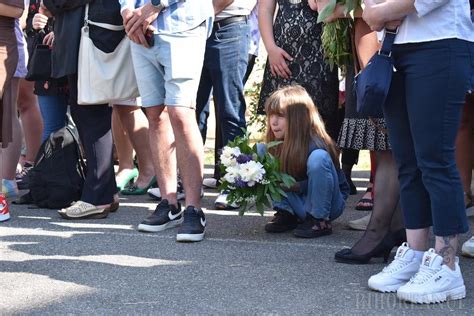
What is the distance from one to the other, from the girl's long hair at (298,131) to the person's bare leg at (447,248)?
1.48 m

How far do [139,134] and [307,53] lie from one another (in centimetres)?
174

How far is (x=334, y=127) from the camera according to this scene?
602 cm

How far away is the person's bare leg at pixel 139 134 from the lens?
6.74 m

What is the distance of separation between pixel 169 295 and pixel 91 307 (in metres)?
0.37

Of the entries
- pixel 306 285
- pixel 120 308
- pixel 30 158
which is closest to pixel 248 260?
pixel 306 285

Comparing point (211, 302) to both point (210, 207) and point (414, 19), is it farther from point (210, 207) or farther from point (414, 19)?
point (210, 207)

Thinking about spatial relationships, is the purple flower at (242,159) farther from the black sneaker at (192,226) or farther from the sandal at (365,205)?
the sandal at (365,205)

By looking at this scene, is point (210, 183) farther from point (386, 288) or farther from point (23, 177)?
point (386, 288)

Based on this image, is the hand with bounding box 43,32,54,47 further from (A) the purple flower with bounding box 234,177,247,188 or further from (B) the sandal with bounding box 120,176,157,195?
(A) the purple flower with bounding box 234,177,247,188

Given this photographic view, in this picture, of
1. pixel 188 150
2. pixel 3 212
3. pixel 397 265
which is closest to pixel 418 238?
pixel 397 265

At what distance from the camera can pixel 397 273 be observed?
404cm

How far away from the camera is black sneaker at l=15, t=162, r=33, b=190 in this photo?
7.21 meters

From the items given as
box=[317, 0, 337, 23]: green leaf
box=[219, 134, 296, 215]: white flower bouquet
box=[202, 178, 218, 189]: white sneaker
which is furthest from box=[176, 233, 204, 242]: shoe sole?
box=[202, 178, 218, 189]: white sneaker

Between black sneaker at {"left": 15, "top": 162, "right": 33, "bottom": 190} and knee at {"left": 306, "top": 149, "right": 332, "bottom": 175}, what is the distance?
2842 millimetres
